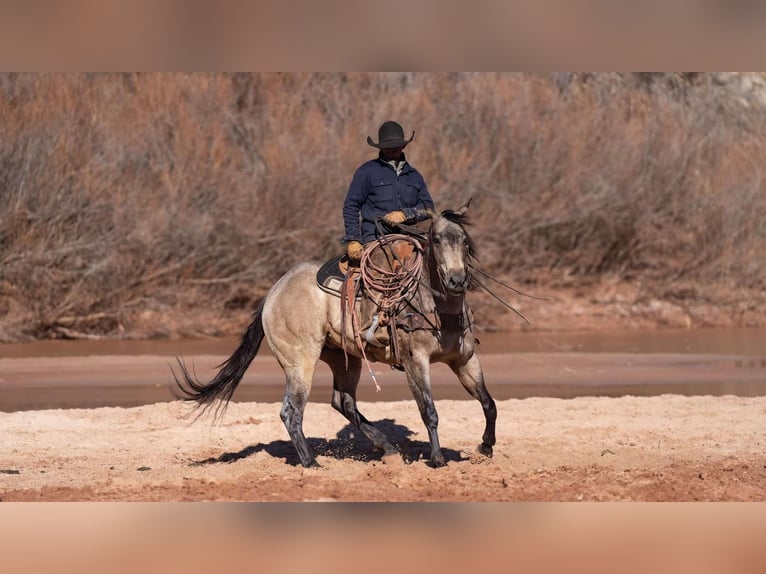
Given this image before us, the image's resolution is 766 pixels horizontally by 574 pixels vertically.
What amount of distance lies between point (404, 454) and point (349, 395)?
88cm

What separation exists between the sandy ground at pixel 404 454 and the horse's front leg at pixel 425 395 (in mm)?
165

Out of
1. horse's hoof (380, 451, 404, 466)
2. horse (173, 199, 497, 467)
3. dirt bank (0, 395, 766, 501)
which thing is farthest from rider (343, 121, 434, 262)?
dirt bank (0, 395, 766, 501)

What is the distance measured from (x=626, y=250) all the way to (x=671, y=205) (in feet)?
5.51

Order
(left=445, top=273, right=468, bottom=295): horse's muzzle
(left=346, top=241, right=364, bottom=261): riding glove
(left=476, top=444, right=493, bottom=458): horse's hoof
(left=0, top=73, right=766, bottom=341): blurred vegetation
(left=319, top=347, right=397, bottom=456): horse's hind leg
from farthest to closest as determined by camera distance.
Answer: (left=0, top=73, right=766, bottom=341): blurred vegetation
(left=319, top=347, right=397, bottom=456): horse's hind leg
(left=476, top=444, right=493, bottom=458): horse's hoof
(left=346, top=241, right=364, bottom=261): riding glove
(left=445, top=273, right=468, bottom=295): horse's muzzle

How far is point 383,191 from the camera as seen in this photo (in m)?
9.88

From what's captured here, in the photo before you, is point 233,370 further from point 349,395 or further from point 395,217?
point 395,217

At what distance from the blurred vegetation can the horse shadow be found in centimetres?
1098

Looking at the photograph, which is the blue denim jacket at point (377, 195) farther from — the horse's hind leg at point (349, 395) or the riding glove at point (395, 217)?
the horse's hind leg at point (349, 395)

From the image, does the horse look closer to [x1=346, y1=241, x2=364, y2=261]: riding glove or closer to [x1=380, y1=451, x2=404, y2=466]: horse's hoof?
[x1=380, y1=451, x2=404, y2=466]: horse's hoof

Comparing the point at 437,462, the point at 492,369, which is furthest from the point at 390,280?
the point at 492,369

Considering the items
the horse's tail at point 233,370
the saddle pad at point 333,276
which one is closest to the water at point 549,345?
the horse's tail at point 233,370

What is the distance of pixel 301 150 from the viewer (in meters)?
Answer: 23.8

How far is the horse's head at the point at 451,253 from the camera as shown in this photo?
8750mm

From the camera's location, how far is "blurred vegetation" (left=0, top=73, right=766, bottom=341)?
21.8 metres
